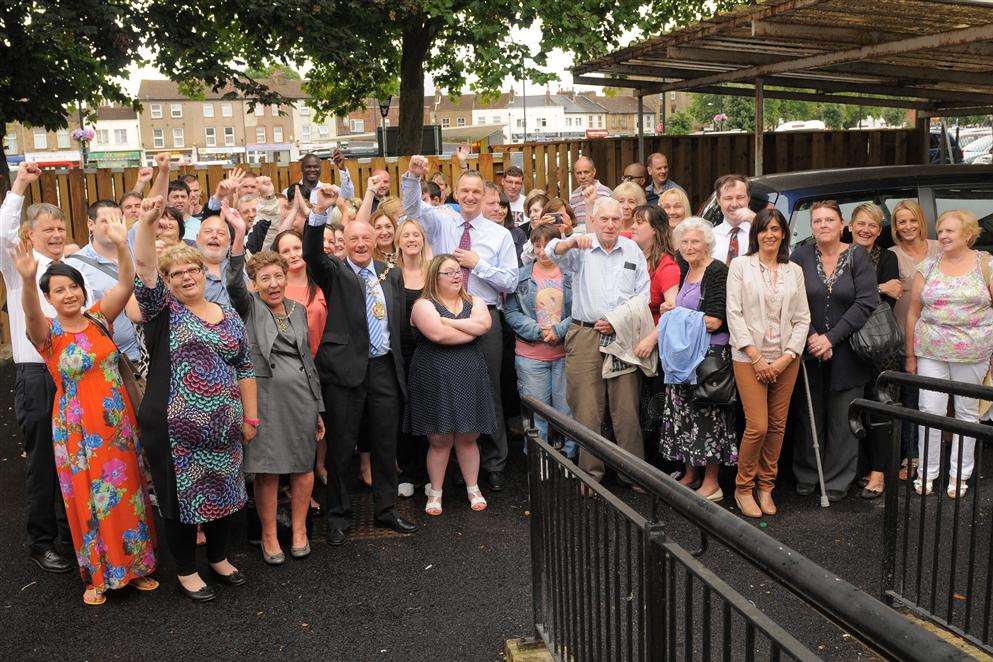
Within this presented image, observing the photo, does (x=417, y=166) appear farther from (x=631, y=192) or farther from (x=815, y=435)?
(x=815, y=435)

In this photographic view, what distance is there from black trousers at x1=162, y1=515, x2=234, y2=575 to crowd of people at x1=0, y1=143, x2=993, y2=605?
0.05 ft

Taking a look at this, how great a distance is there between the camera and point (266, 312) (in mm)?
5160

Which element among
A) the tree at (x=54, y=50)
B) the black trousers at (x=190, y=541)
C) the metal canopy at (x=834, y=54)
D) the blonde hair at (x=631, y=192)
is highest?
the tree at (x=54, y=50)

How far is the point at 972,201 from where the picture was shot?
279 inches


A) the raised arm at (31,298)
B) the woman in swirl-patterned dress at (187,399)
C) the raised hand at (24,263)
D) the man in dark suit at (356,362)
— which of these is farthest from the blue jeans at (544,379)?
the raised hand at (24,263)

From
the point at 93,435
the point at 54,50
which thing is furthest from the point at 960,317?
the point at 54,50

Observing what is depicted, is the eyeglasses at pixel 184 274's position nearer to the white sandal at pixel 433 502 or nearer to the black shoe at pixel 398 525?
the black shoe at pixel 398 525

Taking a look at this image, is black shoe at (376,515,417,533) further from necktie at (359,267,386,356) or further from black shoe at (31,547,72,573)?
black shoe at (31,547,72,573)

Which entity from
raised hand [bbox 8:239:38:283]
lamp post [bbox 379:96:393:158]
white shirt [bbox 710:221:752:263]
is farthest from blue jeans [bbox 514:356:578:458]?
lamp post [bbox 379:96:393:158]

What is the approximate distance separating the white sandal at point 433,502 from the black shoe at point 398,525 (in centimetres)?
23

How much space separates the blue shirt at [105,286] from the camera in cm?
558

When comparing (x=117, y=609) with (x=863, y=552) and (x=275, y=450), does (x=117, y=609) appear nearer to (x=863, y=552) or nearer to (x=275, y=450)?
(x=275, y=450)

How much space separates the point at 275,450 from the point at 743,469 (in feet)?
9.50

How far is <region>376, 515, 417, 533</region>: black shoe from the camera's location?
566 cm
